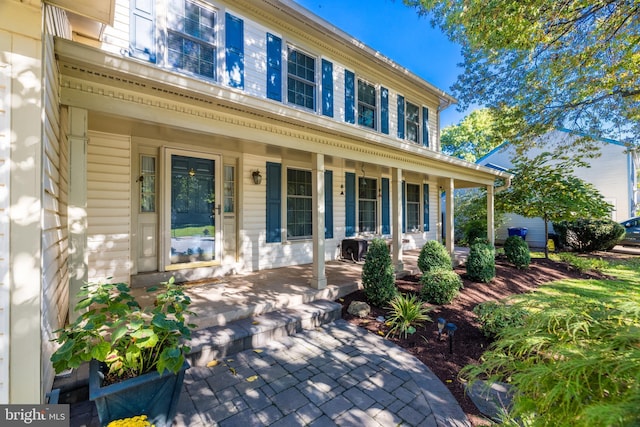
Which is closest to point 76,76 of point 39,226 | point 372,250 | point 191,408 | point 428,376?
point 39,226

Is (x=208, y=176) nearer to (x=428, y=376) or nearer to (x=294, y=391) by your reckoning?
(x=294, y=391)

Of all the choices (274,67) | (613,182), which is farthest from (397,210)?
(613,182)

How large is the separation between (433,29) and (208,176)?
5.79 meters

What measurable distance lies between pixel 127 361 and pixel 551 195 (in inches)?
406

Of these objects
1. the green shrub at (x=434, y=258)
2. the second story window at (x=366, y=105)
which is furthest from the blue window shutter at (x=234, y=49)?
the green shrub at (x=434, y=258)

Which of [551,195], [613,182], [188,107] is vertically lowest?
[551,195]

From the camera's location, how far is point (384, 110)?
7.83 metres

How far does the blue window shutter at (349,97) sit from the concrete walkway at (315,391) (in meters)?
5.57

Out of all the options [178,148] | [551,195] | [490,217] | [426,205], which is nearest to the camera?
[178,148]

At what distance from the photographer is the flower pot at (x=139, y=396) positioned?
1.82 m

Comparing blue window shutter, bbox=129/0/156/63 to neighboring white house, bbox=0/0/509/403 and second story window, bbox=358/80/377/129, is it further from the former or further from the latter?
second story window, bbox=358/80/377/129

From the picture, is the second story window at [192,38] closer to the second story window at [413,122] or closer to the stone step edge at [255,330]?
the stone step edge at [255,330]

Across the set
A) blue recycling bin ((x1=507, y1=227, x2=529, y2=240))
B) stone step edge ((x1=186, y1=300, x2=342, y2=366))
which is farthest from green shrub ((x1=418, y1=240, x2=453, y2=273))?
blue recycling bin ((x1=507, y1=227, x2=529, y2=240))

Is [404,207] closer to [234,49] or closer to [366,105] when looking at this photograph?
[366,105]
